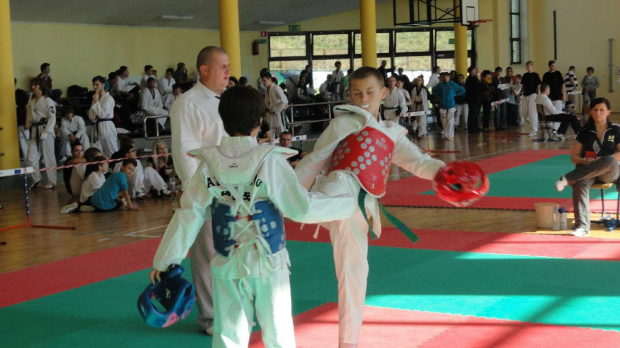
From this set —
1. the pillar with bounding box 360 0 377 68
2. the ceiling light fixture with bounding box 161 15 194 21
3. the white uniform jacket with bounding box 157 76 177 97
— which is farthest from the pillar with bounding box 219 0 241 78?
the ceiling light fixture with bounding box 161 15 194 21

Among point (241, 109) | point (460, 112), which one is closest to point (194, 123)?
point (241, 109)

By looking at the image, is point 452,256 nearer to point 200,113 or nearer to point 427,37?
point 200,113

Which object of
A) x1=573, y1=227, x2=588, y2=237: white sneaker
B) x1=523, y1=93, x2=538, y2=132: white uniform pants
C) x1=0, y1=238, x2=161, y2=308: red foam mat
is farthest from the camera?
x1=523, y1=93, x2=538, y2=132: white uniform pants

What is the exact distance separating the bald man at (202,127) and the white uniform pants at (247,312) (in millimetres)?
1416

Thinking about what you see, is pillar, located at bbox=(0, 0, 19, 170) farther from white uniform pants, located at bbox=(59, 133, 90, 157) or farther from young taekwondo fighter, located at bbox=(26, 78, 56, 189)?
white uniform pants, located at bbox=(59, 133, 90, 157)

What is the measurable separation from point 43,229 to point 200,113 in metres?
5.00

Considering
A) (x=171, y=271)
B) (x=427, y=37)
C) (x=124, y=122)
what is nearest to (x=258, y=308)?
(x=171, y=271)

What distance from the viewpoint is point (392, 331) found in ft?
14.5

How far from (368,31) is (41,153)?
8041mm

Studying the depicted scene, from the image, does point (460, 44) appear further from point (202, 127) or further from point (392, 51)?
point (202, 127)

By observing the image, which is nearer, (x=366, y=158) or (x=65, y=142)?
(x=366, y=158)

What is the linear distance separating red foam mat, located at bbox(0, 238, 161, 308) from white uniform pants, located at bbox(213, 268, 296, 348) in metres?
2.96

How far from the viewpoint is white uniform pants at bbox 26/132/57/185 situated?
13.0 meters

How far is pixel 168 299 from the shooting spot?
2941 millimetres
